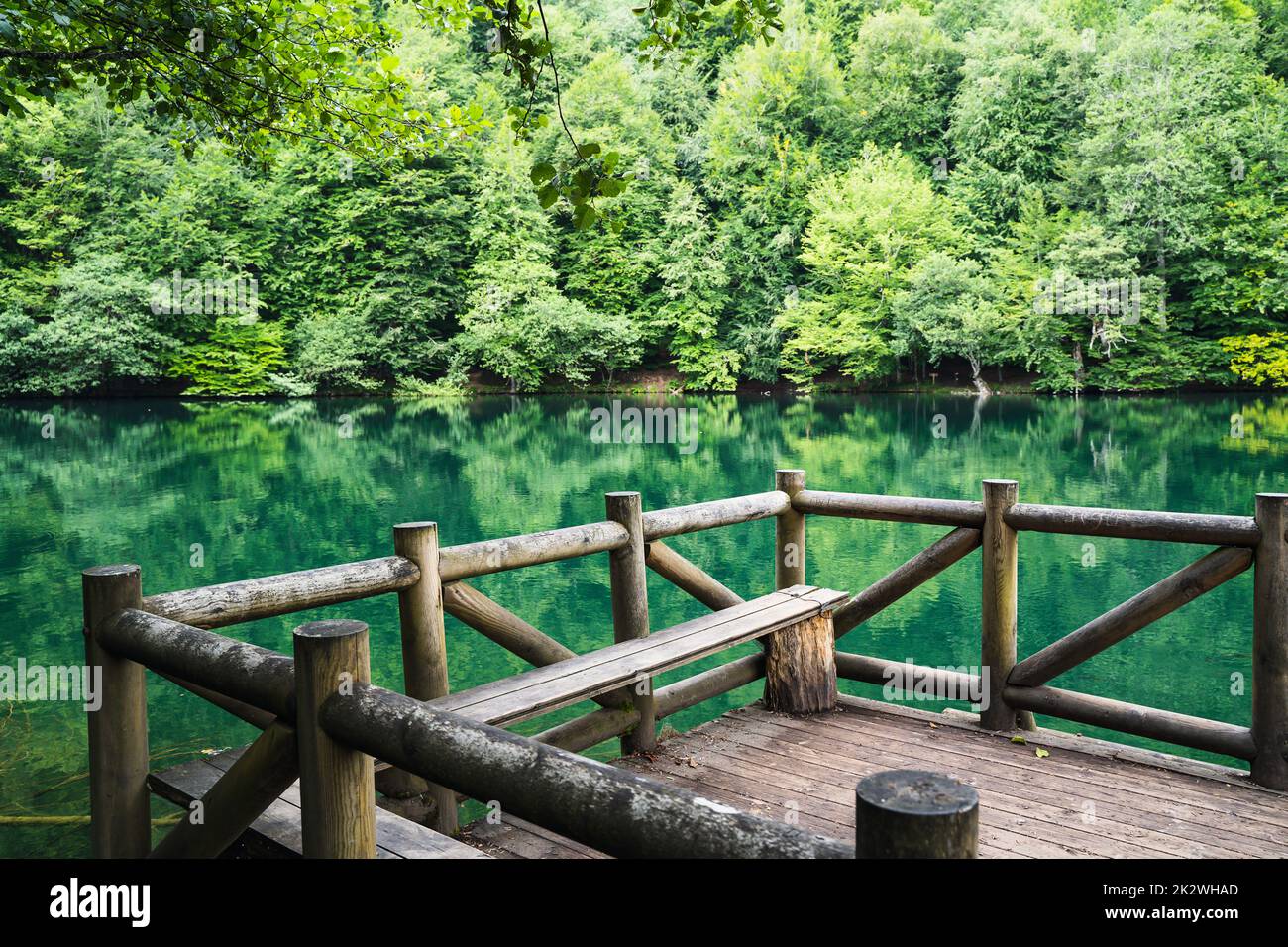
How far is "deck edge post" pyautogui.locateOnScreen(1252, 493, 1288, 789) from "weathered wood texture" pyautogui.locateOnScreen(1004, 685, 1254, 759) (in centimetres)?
8

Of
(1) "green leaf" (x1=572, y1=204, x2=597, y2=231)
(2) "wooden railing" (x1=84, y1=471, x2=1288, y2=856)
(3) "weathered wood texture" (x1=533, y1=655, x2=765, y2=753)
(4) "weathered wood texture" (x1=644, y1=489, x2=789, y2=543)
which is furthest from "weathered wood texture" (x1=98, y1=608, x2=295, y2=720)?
(4) "weathered wood texture" (x1=644, y1=489, x2=789, y2=543)

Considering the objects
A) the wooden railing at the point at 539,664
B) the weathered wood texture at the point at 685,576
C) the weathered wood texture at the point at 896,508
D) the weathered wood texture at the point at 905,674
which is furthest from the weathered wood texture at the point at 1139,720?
the weathered wood texture at the point at 685,576

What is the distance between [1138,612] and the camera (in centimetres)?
452

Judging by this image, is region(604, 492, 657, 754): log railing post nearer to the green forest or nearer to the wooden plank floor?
the wooden plank floor

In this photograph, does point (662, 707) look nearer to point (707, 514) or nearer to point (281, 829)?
point (707, 514)

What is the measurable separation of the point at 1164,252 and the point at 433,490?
30005 mm

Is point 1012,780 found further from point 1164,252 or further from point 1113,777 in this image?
point 1164,252

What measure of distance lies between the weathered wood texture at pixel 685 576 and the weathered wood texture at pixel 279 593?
61.2 inches

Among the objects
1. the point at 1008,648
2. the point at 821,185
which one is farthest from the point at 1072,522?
the point at 821,185

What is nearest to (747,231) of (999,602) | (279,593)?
(999,602)

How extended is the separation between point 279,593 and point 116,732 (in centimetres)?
67

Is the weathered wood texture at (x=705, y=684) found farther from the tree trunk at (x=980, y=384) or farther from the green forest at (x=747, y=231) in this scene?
the tree trunk at (x=980, y=384)

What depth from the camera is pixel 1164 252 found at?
3622 cm
